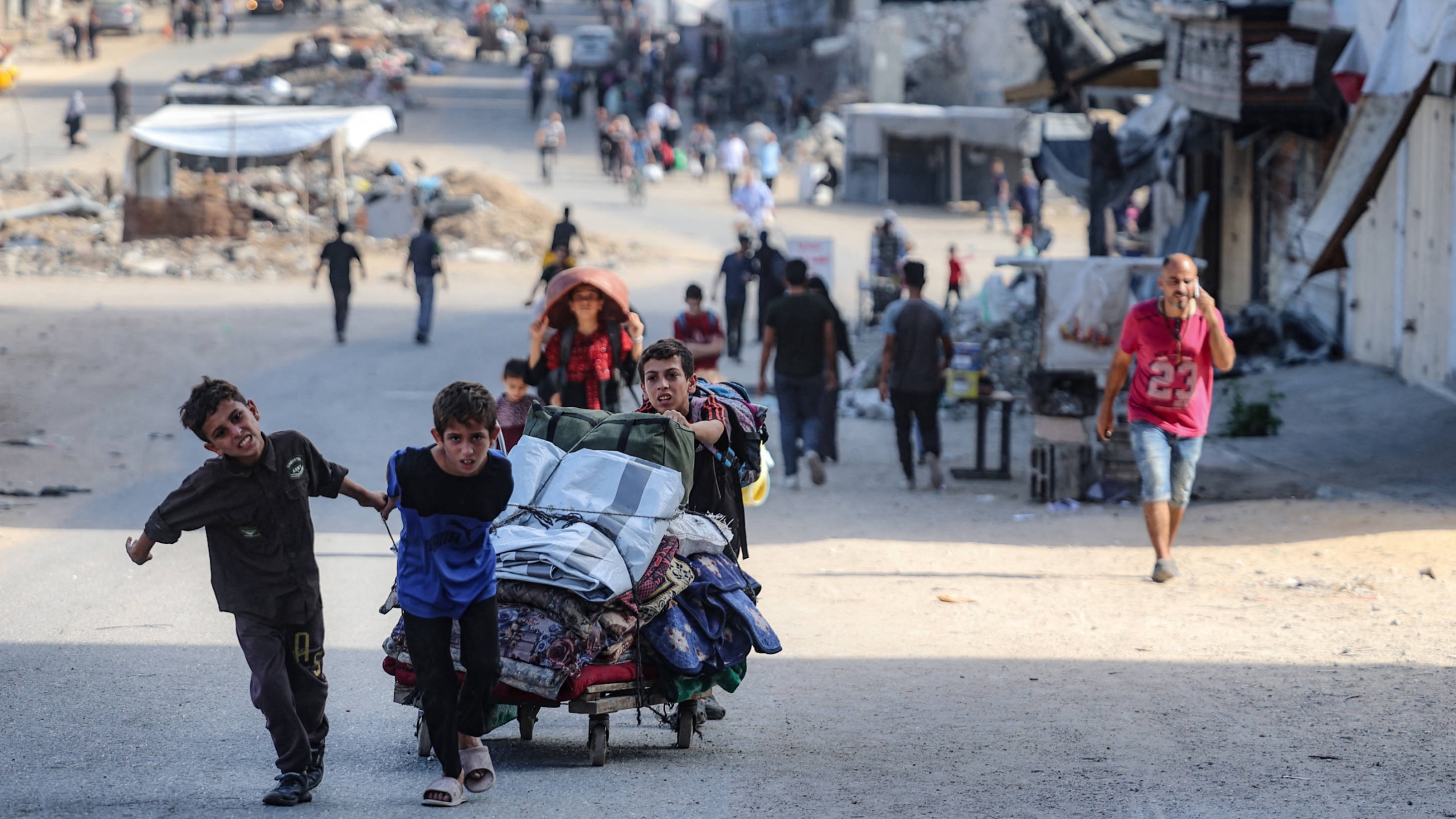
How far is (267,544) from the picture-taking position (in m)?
5.02

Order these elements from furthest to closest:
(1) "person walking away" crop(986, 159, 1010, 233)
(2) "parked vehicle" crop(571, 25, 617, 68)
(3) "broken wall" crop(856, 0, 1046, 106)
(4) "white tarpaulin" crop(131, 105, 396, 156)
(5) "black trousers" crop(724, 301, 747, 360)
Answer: (2) "parked vehicle" crop(571, 25, 617, 68) < (3) "broken wall" crop(856, 0, 1046, 106) < (1) "person walking away" crop(986, 159, 1010, 233) < (4) "white tarpaulin" crop(131, 105, 396, 156) < (5) "black trousers" crop(724, 301, 747, 360)

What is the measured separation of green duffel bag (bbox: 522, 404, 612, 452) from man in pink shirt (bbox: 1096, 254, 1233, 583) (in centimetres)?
384

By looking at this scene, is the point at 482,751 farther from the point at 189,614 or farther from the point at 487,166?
the point at 487,166

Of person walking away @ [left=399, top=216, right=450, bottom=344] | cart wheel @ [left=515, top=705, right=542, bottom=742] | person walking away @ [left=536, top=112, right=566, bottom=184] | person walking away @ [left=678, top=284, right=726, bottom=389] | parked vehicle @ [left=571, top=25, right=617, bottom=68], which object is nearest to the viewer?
cart wheel @ [left=515, top=705, right=542, bottom=742]

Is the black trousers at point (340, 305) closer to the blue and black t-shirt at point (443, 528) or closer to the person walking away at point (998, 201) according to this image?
the blue and black t-shirt at point (443, 528)

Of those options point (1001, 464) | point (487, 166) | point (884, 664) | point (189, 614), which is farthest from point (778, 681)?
point (487, 166)

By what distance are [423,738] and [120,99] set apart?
42.6 m

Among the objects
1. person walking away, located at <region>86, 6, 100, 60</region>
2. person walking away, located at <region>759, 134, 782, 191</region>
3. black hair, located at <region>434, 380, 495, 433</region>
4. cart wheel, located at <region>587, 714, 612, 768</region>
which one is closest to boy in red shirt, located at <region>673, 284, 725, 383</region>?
cart wheel, located at <region>587, 714, 612, 768</region>

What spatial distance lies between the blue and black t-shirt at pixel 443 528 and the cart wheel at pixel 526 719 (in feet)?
2.86

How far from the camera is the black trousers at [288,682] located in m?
4.98

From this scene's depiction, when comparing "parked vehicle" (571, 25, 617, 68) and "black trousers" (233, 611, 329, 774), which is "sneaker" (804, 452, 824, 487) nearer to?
"black trousers" (233, 611, 329, 774)

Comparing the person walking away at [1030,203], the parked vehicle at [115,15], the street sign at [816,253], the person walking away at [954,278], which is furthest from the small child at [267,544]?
the parked vehicle at [115,15]

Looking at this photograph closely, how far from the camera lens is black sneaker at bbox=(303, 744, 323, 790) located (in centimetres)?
502

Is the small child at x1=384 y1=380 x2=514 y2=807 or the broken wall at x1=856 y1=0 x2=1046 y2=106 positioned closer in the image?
the small child at x1=384 y1=380 x2=514 y2=807
